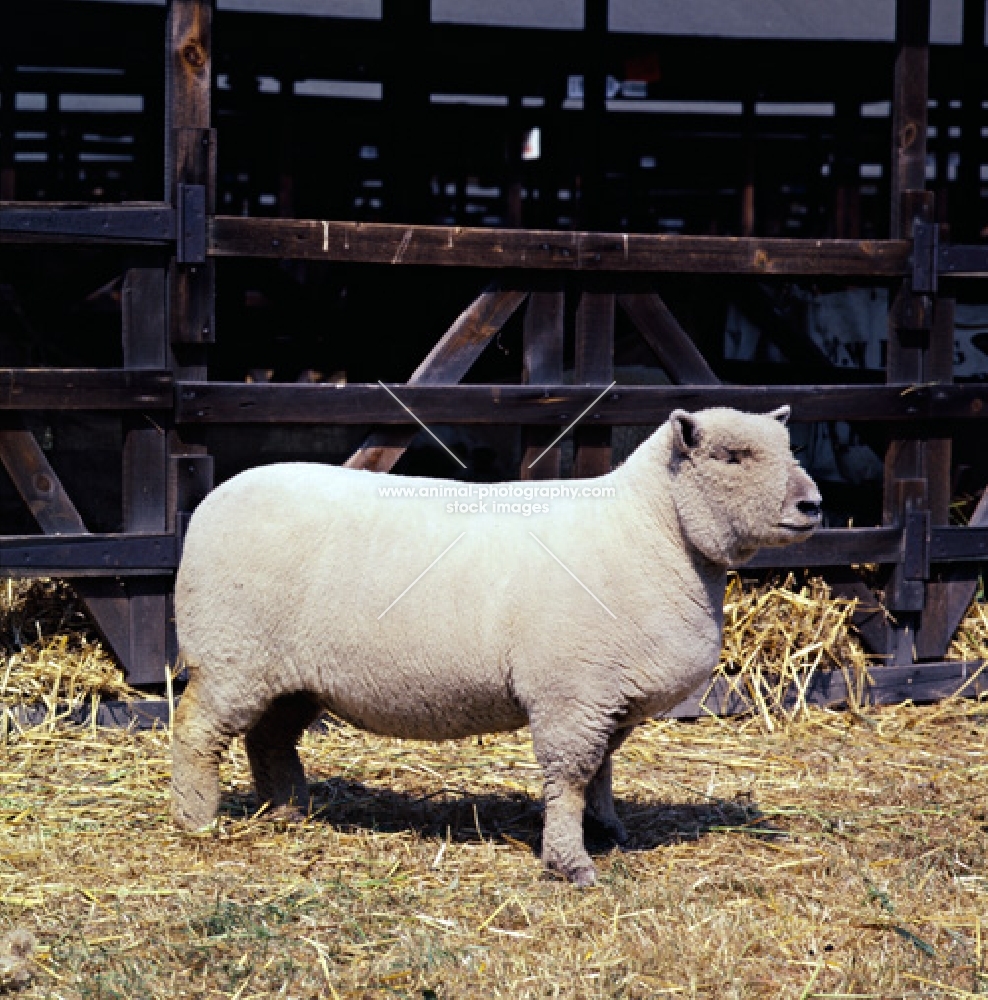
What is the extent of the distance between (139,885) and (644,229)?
11.7 meters

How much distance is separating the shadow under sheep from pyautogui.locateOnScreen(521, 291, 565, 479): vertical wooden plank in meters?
1.57

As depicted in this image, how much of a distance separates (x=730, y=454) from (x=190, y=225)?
2578 mm

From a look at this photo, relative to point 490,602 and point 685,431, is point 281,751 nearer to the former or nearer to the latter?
point 490,602

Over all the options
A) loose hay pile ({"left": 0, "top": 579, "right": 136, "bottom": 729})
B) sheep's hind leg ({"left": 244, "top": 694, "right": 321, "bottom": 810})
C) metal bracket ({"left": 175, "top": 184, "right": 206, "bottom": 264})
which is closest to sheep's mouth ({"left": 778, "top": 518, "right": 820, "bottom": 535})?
sheep's hind leg ({"left": 244, "top": 694, "right": 321, "bottom": 810})

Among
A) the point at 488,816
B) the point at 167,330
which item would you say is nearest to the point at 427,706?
the point at 488,816

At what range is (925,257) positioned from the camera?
695cm

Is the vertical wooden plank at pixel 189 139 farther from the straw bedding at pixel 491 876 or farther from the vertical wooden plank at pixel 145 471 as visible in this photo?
the straw bedding at pixel 491 876

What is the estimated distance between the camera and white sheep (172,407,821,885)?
14.7 ft

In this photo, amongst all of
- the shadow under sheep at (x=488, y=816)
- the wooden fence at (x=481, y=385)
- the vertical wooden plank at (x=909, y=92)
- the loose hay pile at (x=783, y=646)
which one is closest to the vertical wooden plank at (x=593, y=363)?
the wooden fence at (x=481, y=385)

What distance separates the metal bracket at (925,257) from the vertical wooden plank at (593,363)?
1.47 m

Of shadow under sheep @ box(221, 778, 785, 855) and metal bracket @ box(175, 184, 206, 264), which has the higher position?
metal bracket @ box(175, 184, 206, 264)

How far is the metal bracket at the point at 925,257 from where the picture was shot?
22.8ft

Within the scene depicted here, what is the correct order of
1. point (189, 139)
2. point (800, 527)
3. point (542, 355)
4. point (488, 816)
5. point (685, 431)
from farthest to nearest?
1. point (542, 355)
2. point (189, 139)
3. point (488, 816)
4. point (685, 431)
5. point (800, 527)

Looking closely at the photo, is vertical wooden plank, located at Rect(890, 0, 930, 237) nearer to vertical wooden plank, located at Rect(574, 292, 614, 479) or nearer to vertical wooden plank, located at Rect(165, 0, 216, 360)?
vertical wooden plank, located at Rect(574, 292, 614, 479)
